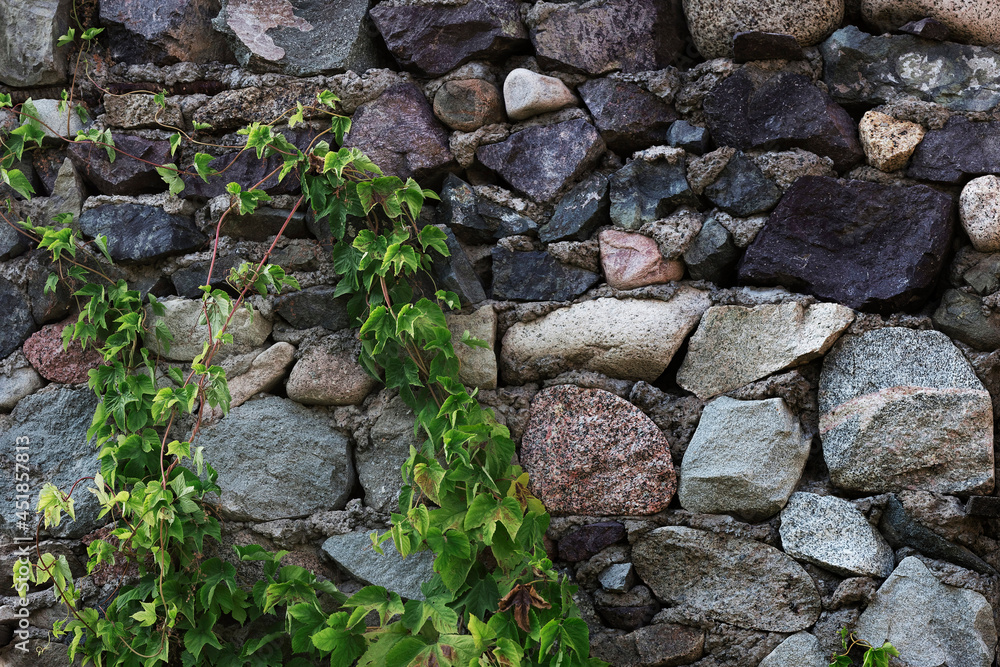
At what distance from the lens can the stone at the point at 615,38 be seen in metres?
1.75

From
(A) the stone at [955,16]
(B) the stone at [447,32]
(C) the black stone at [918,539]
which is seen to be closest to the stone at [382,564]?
(C) the black stone at [918,539]

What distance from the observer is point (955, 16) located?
1.57m

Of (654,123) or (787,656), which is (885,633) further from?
(654,123)

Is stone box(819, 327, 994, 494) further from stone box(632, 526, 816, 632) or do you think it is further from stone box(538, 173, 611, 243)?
stone box(538, 173, 611, 243)

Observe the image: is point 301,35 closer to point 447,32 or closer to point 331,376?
point 447,32

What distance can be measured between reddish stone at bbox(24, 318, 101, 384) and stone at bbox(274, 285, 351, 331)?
1.60 ft

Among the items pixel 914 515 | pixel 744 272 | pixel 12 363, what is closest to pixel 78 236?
pixel 12 363

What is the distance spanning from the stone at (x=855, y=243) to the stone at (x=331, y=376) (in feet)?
2.89

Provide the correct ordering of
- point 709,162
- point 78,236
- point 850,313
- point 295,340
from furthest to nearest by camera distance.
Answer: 1. point 78,236
2. point 295,340
3. point 709,162
4. point 850,313

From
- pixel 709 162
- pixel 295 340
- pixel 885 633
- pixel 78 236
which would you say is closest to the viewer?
pixel 885 633

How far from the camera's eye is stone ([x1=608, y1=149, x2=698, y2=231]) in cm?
167

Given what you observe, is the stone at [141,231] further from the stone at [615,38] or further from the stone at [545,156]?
the stone at [615,38]

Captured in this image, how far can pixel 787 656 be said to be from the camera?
1445mm

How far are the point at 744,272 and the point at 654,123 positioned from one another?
1.33 ft
